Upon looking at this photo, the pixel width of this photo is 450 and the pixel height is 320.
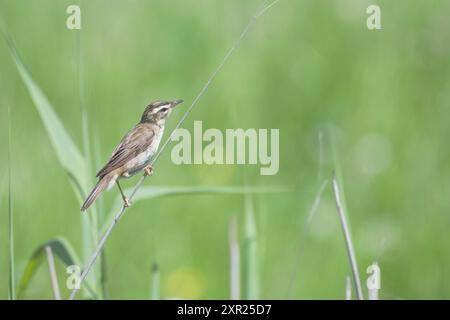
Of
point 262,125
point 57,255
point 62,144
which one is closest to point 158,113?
point 62,144

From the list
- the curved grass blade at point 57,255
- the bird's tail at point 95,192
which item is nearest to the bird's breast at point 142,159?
the bird's tail at point 95,192

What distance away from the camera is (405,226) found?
17.7 ft

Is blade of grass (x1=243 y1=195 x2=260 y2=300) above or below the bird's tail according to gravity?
below

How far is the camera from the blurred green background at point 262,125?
5.08 metres

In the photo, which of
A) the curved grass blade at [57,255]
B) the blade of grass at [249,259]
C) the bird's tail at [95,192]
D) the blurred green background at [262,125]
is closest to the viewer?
the bird's tail at [95,192]

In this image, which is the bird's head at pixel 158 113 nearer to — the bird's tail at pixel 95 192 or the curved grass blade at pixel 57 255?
the bird's tail at pixel 95 192

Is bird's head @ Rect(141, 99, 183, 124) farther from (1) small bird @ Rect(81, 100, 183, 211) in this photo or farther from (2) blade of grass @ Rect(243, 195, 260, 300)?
(2) blade of grass @ Rect(243, 195, 260, 300)

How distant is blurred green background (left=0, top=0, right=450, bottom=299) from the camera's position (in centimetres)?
508

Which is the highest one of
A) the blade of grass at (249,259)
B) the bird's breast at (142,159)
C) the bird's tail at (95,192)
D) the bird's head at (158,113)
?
the bird's head at (158,113)

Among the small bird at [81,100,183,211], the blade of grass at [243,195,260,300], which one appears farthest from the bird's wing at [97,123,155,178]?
the blade of grass at [243,195,260,300]

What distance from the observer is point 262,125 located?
5855 mm

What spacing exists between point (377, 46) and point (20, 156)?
2957 mm

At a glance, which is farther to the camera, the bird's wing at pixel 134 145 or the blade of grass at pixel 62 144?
the bird's wing at pixel 134 145

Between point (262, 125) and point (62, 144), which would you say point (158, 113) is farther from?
point (262, 125)
